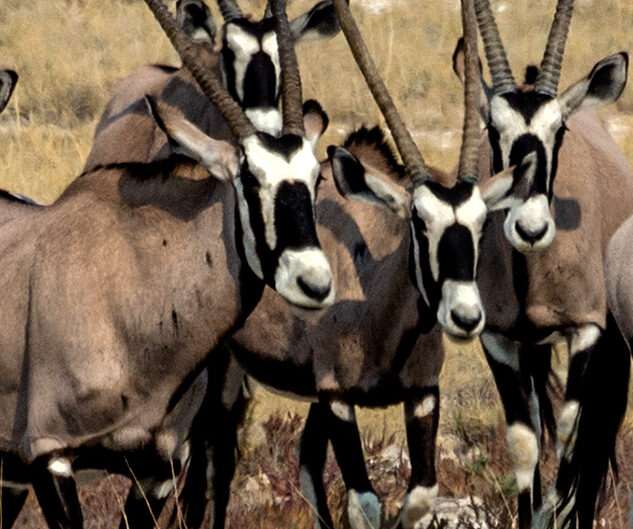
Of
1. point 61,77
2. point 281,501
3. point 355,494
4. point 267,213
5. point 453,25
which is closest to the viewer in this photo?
point 267,213

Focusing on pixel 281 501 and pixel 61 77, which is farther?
pixel 61 77

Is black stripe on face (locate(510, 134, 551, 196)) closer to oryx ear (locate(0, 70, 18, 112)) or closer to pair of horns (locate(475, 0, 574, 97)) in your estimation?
pair of horns (locate(475, 0, 574, 97))

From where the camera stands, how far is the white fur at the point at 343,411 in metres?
7.14

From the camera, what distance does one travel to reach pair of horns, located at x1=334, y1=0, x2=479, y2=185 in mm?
7078

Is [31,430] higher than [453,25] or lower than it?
higher

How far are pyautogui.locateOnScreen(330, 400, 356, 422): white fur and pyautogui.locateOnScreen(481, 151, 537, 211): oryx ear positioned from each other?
96cm

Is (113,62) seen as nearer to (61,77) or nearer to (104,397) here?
(61,77)

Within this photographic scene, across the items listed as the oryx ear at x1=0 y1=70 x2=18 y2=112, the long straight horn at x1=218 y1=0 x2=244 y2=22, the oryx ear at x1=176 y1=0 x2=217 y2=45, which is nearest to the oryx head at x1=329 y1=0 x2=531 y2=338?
the oryx ear at x1=0 y1=70 x2=18 y2=112

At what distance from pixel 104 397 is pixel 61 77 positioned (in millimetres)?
9884

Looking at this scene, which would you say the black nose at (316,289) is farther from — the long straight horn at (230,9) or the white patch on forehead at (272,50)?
the long straight horn at (230,9)

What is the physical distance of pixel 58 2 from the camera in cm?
1705

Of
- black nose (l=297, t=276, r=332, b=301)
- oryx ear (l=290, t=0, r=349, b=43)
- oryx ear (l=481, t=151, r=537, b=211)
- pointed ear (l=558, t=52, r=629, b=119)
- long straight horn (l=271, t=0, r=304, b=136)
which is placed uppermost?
long straight horn (l=271, t=0, r=304, b=136)

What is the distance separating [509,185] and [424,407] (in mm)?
936

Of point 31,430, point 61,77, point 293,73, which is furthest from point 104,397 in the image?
point 61,77
